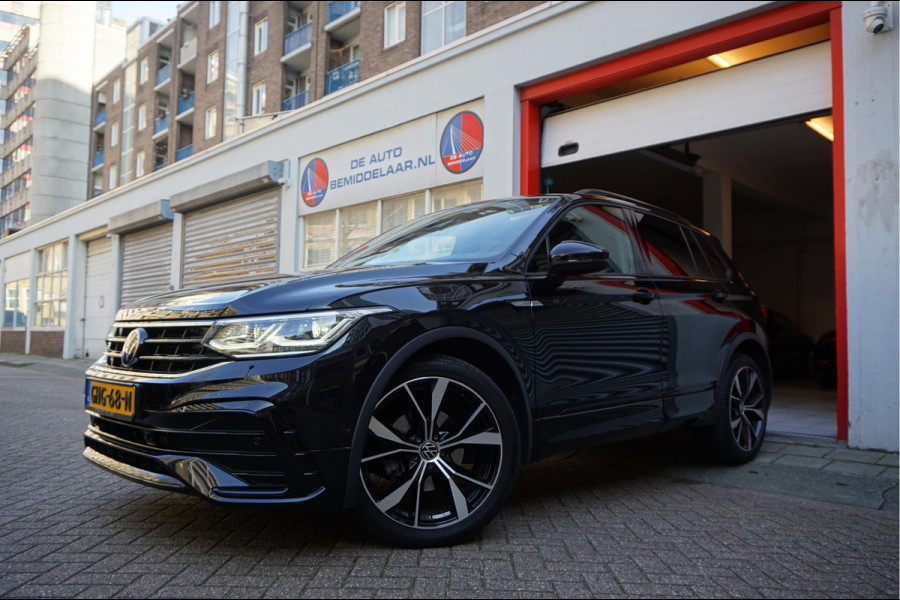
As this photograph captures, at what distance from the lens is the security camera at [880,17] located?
5281 mm

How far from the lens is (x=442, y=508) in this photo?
9.21 ft

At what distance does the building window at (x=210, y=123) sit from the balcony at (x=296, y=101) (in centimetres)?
511

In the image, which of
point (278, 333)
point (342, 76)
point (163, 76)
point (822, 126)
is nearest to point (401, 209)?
point (822, 126)

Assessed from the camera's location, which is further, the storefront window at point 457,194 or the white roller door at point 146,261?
the white roller door at point 146,261

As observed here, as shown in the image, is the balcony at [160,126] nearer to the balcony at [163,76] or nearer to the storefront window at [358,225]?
the balcony at [163,76]

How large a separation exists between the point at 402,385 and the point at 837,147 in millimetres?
4786

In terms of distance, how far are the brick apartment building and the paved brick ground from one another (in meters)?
13.1

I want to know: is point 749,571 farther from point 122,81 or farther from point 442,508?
point 122,81

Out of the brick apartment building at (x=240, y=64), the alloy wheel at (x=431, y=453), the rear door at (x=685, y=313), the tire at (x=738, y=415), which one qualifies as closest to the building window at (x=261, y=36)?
the brick apartment building at (x=240, y=64)

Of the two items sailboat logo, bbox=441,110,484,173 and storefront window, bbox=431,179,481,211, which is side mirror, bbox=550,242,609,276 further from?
→ sailboat logo, bbox=441,110,484,173

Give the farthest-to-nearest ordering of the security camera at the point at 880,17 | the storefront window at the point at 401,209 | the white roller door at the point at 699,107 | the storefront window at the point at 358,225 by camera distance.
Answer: the storefront window at the point at 358,225 → the storefront window at the point at 401,209 → the white roller door at the point at 699,107 → the security camera at the point at 880,17

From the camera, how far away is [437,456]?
2.74m

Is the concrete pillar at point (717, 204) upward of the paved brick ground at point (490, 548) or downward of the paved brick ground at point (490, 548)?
upward

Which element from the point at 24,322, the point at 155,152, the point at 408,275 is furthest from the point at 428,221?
the point at 155,152
